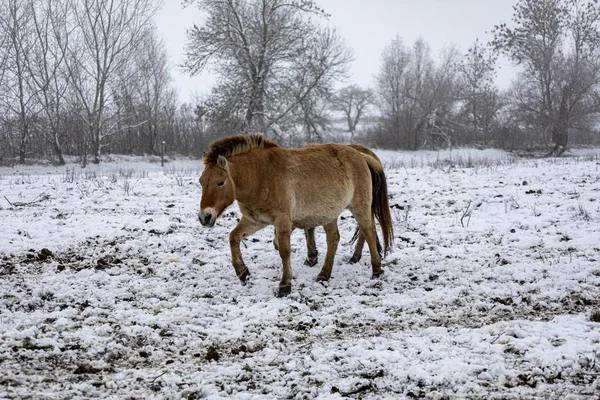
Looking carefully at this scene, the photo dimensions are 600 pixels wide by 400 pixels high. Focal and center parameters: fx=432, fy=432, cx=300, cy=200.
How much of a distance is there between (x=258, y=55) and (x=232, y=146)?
21.1 m

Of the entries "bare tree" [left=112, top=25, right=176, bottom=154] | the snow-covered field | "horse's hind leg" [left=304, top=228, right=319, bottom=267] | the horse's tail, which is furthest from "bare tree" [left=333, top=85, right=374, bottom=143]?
"horse's hind leg" [left=304, top=228, right=319, bottom=267]

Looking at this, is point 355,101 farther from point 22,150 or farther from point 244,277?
point 244,277

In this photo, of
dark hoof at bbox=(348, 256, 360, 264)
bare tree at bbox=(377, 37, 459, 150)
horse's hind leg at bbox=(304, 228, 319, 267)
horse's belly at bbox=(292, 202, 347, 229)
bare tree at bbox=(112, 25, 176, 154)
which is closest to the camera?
horse's belly at bbox=(292, 202, 347, 229)

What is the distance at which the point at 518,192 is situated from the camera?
9438mm

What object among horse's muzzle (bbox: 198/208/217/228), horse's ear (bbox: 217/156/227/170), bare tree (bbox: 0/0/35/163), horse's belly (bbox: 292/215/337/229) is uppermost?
bare tree (bbox: 0/0/35/163)

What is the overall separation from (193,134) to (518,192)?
25.6 meters

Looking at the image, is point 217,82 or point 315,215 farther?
point 217,82

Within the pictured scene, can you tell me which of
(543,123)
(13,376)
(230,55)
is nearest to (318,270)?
(13,376)

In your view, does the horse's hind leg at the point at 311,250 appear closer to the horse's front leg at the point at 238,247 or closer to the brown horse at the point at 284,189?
the brown horse at the point at 284,189

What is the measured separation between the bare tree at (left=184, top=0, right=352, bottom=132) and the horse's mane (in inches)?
780

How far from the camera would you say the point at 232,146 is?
543 cm

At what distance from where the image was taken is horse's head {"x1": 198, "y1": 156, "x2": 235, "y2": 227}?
4973mm

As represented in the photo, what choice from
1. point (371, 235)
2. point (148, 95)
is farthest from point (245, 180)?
point (148, 95)

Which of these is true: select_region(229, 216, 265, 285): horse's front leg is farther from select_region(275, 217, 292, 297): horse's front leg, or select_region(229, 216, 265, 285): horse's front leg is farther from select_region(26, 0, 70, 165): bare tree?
select_region(26, 0, 70, 165): bare tree
